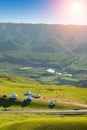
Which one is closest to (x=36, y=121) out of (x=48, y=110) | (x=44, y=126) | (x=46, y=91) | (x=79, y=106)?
(x=44, y=126)

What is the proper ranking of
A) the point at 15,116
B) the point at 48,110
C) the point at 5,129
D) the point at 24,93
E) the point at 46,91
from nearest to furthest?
the point at 5,129 < the point at 15,116 < the point at 48,110 < the point at 24,93 < the point at 46,91

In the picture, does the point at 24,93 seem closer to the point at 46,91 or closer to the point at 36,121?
the point at 46,91

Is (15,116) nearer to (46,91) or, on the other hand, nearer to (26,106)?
(26,106)

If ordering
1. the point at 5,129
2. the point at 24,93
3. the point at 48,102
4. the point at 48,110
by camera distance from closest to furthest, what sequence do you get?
1. the point at 5,129
2. the point at 48,110
3. the point at 48,102
4. the point at 24,93

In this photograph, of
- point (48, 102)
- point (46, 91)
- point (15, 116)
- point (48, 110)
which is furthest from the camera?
point (46, 91)

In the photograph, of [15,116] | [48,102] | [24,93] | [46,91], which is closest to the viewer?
[15,116]

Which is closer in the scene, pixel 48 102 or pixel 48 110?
pixel 48 110

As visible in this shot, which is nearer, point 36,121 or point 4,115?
point 36,121

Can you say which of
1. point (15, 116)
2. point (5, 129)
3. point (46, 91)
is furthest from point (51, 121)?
point (46, 91)
